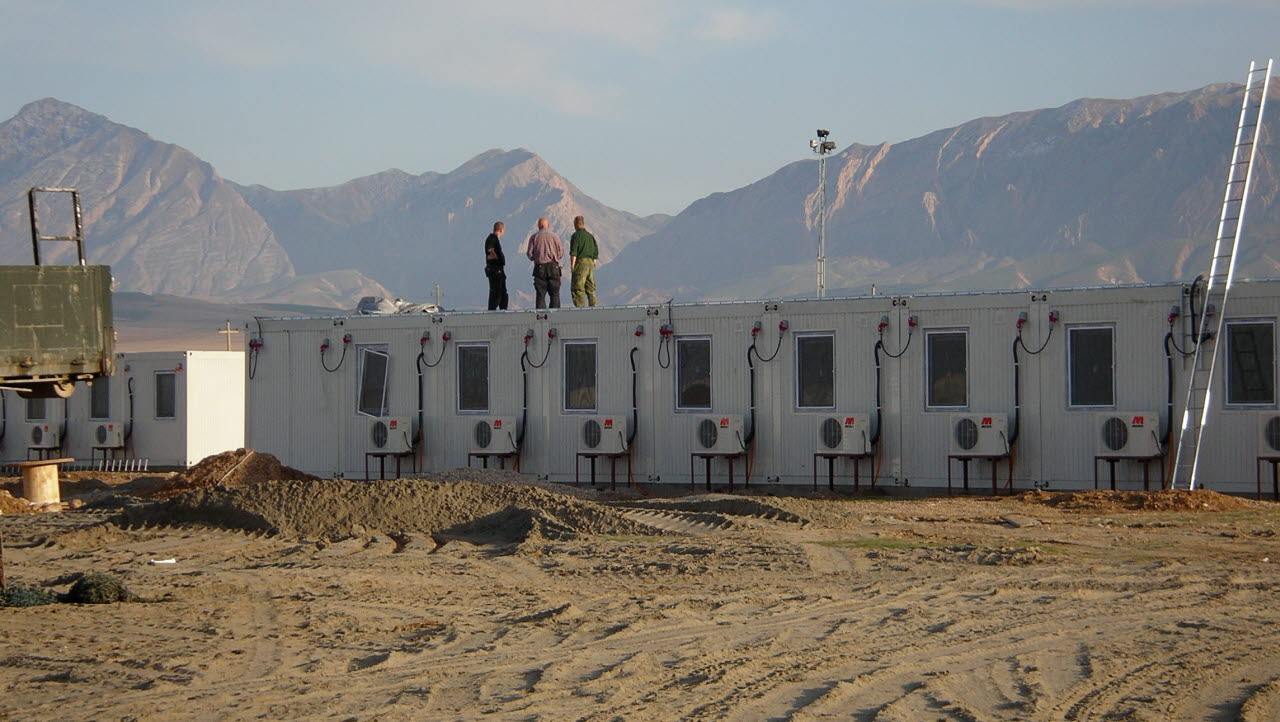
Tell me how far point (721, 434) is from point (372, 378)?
617 centimetres

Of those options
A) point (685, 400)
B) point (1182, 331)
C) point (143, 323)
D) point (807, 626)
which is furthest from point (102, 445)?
point (143, 323)

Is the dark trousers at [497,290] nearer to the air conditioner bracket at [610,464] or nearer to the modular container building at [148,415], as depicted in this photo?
the air conditioner bracket at [610,464]

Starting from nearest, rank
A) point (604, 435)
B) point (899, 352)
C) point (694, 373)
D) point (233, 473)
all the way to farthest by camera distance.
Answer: point (899, 352) → point (694, 373) → point (604, 435) → point (233, 473)

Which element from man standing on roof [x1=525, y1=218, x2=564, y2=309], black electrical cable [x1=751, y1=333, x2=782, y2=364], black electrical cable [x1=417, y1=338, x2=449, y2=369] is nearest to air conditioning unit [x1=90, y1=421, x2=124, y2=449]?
black electrical cable [x1=417, y1=338, x2=449, y2=369]

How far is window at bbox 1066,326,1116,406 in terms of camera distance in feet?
63.6

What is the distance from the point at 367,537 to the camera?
1641 cm

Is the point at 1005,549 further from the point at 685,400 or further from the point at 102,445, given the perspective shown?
the point at 102,445

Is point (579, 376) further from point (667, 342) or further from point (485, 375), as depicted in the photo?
point (485, 375)

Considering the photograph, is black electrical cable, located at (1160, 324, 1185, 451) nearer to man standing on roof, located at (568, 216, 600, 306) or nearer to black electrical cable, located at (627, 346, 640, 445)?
black electrical cable, located at (627, 346, 640, 445)

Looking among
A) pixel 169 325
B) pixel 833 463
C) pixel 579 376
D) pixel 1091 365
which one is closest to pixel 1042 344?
pixel 1091 365


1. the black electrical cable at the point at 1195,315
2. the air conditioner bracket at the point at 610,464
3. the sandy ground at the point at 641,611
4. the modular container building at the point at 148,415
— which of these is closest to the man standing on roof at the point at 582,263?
the air conditioner bracket at the point at 610,464

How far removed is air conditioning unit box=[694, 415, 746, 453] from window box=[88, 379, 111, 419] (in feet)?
47.6

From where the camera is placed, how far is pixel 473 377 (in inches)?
933

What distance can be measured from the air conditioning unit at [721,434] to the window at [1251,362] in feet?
20.6
